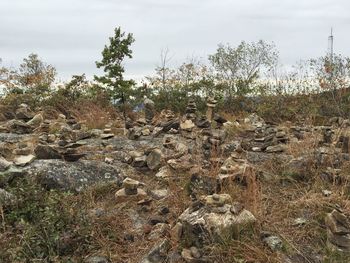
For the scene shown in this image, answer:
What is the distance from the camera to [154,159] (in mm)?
5141

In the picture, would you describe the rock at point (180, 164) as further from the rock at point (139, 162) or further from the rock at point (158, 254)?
the rock at point (158, 254)

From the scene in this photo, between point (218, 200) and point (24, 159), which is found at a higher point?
point (24, 159)

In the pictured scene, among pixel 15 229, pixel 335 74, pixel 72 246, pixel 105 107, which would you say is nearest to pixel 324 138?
pixel 72 246

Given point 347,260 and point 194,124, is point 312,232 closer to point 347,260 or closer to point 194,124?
point 347,260

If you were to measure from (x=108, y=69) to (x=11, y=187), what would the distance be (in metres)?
6.69

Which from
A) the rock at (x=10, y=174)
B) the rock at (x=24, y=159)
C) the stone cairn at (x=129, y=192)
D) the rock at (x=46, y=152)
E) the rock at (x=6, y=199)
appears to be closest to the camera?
the rock at (x=6, y=199)

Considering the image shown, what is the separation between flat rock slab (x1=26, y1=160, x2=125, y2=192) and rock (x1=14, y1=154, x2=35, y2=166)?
0.05m

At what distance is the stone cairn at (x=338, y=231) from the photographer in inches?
131

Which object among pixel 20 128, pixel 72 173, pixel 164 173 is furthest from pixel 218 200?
pixel 20 128

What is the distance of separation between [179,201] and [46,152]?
→ 1.71m

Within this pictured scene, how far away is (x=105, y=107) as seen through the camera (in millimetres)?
10180

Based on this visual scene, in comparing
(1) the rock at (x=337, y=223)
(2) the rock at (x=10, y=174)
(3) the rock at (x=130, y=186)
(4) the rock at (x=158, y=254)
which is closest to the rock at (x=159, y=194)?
(3) the rock at (x=130, y=186)

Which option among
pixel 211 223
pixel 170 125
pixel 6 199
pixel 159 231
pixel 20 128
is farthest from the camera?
pixel 20 128

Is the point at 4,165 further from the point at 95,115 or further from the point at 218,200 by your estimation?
the point at 95,115
